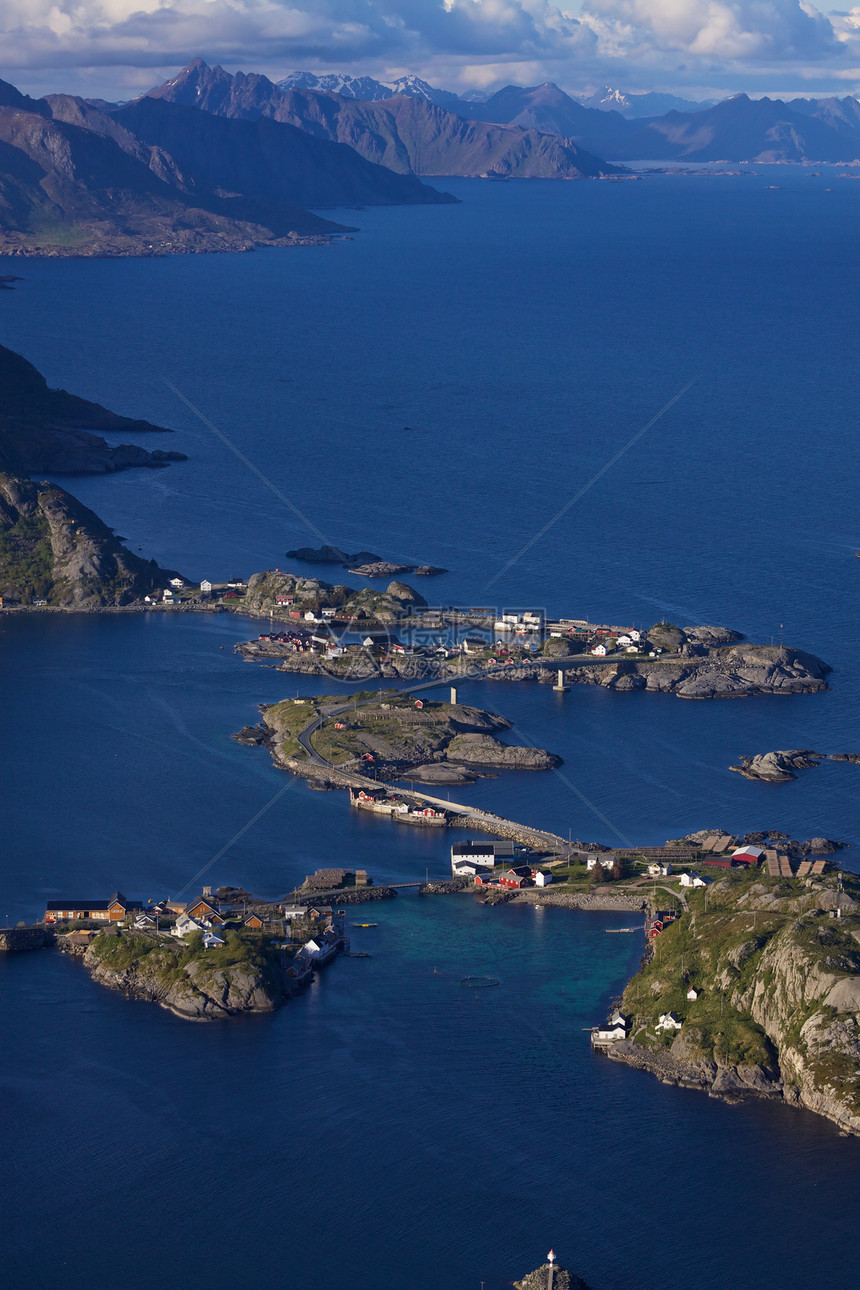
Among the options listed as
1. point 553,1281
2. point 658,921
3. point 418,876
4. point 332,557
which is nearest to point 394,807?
point 418,876

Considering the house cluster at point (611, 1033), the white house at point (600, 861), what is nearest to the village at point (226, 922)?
the white house at point (600, 861)

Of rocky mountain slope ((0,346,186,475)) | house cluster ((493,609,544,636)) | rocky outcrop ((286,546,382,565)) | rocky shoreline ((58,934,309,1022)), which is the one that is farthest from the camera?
rocky mountain slope ((0,346,186,475))

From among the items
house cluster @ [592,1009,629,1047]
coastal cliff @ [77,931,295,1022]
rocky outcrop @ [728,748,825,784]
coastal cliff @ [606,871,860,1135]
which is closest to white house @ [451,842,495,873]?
coastal cliff @ [606,871,860,1135]

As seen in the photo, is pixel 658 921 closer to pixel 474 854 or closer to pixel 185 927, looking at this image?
pixel 474 854

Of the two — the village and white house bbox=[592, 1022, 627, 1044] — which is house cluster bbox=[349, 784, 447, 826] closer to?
the village

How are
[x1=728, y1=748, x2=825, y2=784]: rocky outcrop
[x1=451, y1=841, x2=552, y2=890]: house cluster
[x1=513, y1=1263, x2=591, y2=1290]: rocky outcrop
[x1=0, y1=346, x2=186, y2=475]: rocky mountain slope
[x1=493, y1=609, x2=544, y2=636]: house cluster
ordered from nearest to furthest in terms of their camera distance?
[x1=513, y1=1263, x2=591, y2=1290]: rocky outcrop → [x1=451, y1=841, x2=552, y2=890]: house cluster → [x1=728, y1=748, x2=825, y2=784]: rocky outcrop → [x1=493, y1=609, x2=544, y2=636]: house cluster → [x1=0, y1=346, x2=186, y2=475]: rocky mountain slope
